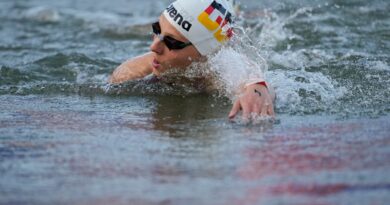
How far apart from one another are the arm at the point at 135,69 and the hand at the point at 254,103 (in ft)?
6.17

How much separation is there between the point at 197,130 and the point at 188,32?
149 centimetres

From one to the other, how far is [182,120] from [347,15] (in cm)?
599

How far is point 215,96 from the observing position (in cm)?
704

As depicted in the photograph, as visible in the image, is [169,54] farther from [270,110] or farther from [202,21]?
[270,110]

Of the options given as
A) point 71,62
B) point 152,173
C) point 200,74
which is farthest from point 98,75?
point 152,173

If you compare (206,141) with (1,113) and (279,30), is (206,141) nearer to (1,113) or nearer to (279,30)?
(1,113)

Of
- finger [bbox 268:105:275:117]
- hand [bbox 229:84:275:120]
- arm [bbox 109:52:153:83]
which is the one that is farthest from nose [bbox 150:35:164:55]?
finger [bbox 268:105:275:117]

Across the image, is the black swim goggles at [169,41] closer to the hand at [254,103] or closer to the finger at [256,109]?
the hand at [254,103]

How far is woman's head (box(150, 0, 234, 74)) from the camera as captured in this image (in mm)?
6867

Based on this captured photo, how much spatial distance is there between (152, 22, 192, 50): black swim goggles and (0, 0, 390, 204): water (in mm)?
449

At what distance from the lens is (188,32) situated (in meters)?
6.91

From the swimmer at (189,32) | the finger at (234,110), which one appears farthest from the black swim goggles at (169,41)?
the finger at (234,110)

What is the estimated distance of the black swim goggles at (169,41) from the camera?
22.4 ft

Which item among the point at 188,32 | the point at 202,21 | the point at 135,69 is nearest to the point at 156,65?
the point at 188,32
